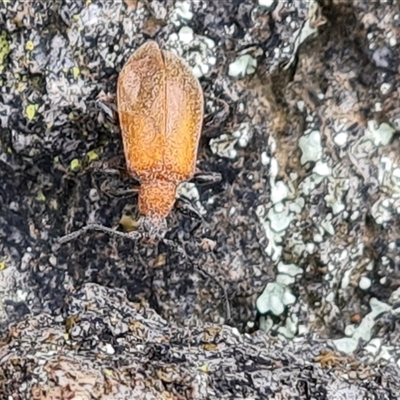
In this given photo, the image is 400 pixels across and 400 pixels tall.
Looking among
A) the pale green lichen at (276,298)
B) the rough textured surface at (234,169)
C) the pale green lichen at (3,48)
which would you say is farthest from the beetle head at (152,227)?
the pale green lichen at (3,48)

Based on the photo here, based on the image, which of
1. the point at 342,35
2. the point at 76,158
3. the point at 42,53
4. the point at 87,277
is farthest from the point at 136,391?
the point at 342,35

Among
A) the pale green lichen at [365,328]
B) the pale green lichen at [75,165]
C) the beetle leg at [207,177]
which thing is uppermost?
the beetle leg at [207,177]

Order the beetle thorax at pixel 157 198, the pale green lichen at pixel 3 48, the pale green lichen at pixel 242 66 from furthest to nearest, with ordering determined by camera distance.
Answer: the beetle thorax at pixel 157 198
the pale green lichen at pixel 242 66
the pale green lichen at pixel 3 48

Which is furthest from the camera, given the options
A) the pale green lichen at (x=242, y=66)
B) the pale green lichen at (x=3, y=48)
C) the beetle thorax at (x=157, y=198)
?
the beetle thorax at (x=157, y=198)

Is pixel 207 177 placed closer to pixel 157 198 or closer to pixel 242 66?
pixel 157 198

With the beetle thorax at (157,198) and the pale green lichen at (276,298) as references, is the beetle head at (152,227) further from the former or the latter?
the pale green lichen at (276,298)

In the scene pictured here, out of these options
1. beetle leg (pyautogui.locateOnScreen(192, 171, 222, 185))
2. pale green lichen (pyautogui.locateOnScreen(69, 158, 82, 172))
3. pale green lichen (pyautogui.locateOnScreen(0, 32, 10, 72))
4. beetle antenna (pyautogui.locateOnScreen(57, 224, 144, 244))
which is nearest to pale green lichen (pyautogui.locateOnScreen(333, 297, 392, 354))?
beetle leg (pyautogui.locateOnScreen(192, 171, 222, 185))

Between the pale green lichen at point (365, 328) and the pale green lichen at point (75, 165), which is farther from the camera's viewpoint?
the pale green lichen at point (365, 328)
